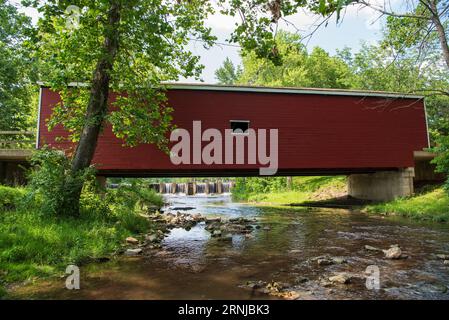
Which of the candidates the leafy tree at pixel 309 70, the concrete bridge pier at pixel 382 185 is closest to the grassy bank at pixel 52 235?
the concrete bridge pier at pixel 382 185

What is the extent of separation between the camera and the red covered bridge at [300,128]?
13.2 m

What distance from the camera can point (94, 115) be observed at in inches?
345

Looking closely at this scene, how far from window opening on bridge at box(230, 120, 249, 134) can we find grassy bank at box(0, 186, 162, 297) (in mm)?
6102

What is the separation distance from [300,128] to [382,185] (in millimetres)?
6452

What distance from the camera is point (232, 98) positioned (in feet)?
46.1

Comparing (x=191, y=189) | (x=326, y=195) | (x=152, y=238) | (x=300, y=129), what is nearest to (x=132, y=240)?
(x=152, y=238)

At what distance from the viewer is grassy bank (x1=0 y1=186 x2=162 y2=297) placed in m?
5.25

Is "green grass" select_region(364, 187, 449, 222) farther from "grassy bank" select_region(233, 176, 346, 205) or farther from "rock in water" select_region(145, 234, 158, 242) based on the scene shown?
"rock in water" select_region(145, 234, 158, 242)

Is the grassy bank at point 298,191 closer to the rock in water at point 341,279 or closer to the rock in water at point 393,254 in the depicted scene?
the rock in water at point 393,254

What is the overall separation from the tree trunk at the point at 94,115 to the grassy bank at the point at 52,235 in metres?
0.66
